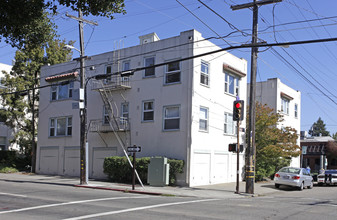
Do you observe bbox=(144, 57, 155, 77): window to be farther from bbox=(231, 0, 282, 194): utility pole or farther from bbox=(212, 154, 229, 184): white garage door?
bbox=(231, 0, 282, 194): utility pole

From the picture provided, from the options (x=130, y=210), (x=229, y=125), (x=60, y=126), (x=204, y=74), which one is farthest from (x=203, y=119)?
(x=130, y=210)

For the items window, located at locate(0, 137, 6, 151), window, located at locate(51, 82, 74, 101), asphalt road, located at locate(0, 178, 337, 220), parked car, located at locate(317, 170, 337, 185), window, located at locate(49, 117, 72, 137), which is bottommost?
parked car, located at locate(317, 170, 337, 185)

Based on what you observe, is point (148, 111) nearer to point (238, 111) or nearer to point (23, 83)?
point (238, 111)

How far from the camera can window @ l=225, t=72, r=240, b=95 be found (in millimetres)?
26844

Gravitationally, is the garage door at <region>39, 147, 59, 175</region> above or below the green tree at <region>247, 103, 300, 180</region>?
below

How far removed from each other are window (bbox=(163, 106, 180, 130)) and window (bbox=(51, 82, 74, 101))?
9.56m

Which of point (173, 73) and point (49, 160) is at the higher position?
point (173, 73)

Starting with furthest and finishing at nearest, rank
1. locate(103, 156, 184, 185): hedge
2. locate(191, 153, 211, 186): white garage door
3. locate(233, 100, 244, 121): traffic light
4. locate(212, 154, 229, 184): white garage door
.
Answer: locate(212, 154, 229, 184): white garage door < locate(191, 153, 211, 186): white garage door < locate(103, 156, 184, 185): hedge < locate(233, 100, 244, 121): traffic light

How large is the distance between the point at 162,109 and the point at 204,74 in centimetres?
358

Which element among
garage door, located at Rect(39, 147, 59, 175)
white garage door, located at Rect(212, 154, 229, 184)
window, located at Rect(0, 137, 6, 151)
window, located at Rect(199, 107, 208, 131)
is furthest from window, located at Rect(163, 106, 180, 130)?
window, located at Rect(0, 137, 6, 151)

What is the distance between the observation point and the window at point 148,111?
2434cm

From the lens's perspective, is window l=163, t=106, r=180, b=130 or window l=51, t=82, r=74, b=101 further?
window l=51, t=82, r=74, b=101

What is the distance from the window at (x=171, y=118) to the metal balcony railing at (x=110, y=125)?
3047 mm

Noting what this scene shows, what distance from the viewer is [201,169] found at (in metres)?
23.2
